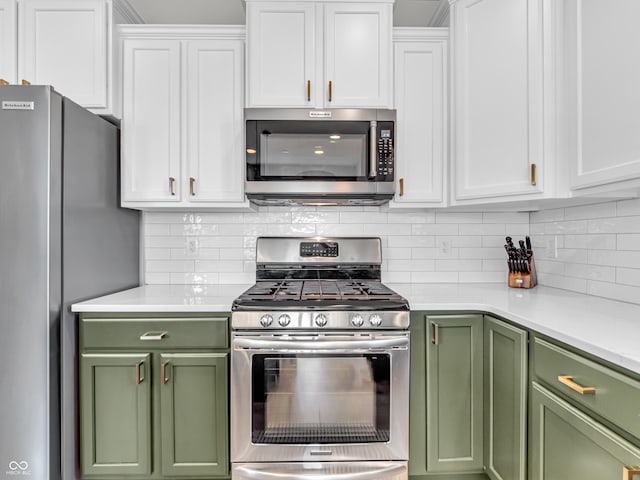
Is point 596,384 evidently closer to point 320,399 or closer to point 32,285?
point 320,399

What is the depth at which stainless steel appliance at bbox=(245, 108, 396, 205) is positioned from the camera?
1.97 meters

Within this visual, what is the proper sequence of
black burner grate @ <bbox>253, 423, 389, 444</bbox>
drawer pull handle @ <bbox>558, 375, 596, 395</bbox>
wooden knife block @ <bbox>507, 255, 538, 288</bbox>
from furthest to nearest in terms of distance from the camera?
wooden knife block @ <bbox>507, 255, 538, 288</bbox> < black burner grate @ <bbox>253, 423, 389, 444</bbox> < drawer pull handle @ <bbox>558, 375, 596, 395</bbox>

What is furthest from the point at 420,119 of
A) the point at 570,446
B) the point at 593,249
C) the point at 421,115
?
the point at 570,446

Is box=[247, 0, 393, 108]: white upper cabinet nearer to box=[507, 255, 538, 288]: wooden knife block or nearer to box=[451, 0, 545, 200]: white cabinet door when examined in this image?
box=[451, 0, 545, 200]: white cabinet door

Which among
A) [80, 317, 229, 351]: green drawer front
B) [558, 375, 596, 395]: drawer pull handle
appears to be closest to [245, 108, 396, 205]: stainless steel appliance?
[80, 317, 229, 351]: green drawer front

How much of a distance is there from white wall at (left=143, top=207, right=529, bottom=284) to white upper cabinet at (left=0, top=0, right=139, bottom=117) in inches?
32.5

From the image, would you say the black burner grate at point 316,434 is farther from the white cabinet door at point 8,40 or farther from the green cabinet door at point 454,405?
the white cabinet door at point 8,40

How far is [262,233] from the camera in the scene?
2.41 meters

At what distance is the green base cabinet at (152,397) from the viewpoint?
1.73 meters

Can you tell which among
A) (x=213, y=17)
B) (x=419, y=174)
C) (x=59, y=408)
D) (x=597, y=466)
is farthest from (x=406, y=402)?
(x=213, y=17)

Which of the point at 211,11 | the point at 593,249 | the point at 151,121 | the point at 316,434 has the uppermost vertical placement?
the point at 211,11

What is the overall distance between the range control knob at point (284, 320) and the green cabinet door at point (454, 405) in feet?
2.21

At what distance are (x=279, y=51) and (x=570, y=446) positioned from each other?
2109mm

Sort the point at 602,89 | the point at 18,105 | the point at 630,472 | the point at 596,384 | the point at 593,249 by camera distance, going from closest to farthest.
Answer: the point at 630,472
the point at 596,384
the point at 602,89
the point at 18,105
the point at 593,249
